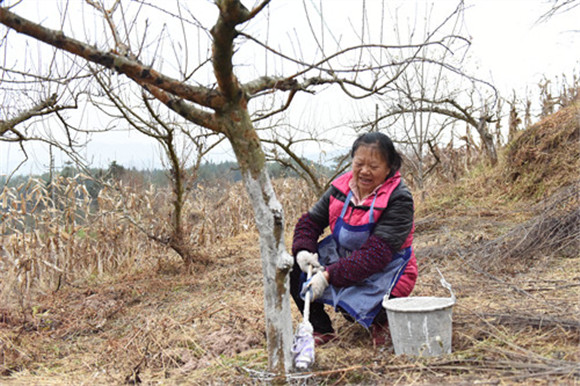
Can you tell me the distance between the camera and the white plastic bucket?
2.14 m

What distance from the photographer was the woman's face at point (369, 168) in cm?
256

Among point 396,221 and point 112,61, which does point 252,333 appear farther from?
point 112,61

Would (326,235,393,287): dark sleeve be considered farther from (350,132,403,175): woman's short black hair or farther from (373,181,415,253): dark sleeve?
(350,132,403,175): woman's short black hair

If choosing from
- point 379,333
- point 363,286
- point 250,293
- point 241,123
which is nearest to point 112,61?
point 241,123

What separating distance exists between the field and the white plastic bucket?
0.22 feet

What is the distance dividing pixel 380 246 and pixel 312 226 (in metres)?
0.54

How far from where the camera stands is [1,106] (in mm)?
4633

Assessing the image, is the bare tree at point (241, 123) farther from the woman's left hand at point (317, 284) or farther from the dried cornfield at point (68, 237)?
the dried cornfield at point (68, 237)

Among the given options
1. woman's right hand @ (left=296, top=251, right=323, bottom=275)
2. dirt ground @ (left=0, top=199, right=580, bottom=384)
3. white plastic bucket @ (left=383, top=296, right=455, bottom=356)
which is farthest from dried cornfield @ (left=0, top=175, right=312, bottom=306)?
white plastic bucket @ (left=383, top=296, right=455, bottom=356)

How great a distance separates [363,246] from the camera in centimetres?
246

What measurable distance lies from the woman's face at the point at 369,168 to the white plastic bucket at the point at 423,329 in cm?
72

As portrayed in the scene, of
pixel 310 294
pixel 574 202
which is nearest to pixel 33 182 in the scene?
pixel 310 294

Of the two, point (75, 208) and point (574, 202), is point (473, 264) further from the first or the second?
point (75, 208)

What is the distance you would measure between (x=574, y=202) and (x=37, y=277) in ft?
19.9
